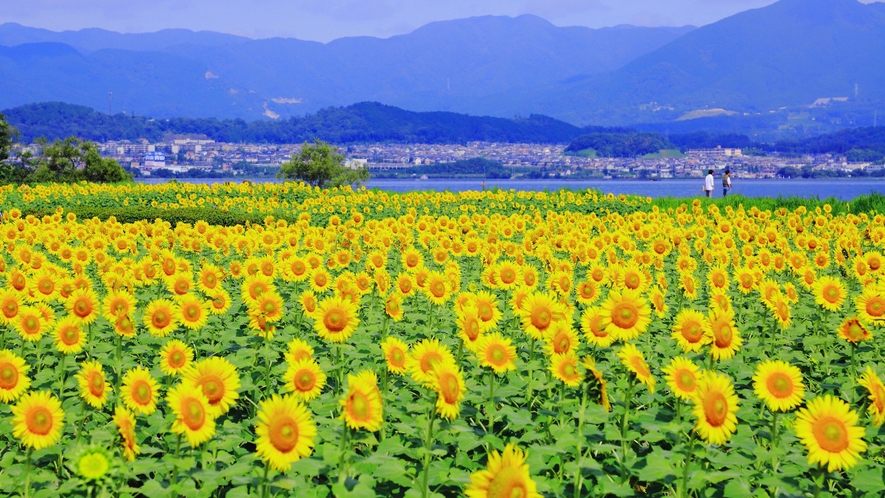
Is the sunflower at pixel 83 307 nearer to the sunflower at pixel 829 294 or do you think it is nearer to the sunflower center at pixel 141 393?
the sunflower center at pixel 141 393

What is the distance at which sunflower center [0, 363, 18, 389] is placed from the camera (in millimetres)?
4520

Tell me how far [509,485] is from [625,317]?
7.30ft

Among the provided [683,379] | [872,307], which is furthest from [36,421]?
[872,307]

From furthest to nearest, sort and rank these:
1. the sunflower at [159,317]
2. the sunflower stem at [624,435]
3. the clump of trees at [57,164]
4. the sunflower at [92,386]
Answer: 1. the clump of trees at [57,164]
2. the sunflower at [159,317]
3. the sunflower stem at [624,435]
4. the sunflower at [92,386]

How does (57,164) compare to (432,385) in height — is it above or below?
above

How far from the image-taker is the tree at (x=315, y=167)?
47522mm

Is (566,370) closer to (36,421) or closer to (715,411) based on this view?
(715,411)

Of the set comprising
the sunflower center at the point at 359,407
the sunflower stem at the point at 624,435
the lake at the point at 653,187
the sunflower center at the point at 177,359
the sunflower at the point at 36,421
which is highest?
the sunflower center at the point at 359,407

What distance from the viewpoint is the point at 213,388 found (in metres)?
3.97

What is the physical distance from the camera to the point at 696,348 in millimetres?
5043

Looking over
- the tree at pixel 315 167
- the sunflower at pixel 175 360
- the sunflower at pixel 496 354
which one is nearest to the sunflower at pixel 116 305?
the sunflower at pixel 175 360

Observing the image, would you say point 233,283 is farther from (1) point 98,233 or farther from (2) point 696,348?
(2) point 696,348

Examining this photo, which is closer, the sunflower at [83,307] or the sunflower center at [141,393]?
the sunflower center at [141,393]

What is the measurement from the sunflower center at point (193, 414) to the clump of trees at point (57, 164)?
155 ft
